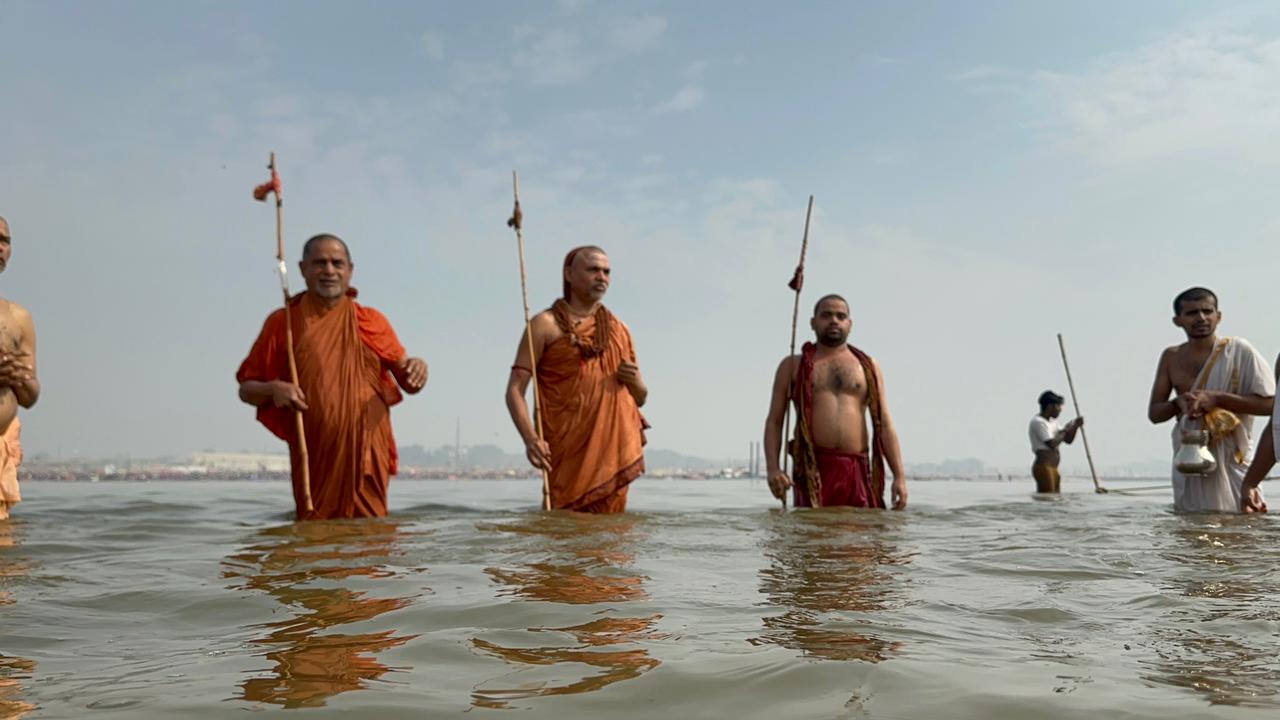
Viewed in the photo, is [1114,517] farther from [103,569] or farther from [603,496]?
[103,569]

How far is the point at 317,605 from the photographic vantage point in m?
2.96

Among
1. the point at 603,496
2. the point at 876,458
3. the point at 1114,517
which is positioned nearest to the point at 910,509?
the point at 876,458

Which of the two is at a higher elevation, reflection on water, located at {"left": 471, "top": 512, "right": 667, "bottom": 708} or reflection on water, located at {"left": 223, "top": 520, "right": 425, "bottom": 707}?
reflection on water, located at {"left": 223, "top": 520, "right": 425, "bottom": 707}

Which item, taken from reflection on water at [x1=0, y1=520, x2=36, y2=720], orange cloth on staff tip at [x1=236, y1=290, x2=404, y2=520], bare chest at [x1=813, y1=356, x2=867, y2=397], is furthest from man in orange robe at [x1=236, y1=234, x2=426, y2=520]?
reflection on water at [x1=0, y1=520, x2=36, y2=720]

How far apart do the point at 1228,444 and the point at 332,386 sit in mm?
6479

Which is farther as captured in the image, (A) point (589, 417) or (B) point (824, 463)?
(B) point (824, 463)

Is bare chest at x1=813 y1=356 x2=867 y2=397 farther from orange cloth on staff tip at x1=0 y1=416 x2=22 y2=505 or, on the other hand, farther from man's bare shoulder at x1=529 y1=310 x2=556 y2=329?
orange cloth on staff tip at x1=0 y1=416 x2=22 y2=505

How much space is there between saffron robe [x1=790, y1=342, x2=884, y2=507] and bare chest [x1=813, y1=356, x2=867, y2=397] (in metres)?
0.05

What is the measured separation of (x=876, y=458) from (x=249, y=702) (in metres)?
6.59

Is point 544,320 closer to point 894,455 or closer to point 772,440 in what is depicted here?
point 772,440

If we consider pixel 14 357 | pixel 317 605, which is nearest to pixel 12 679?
pixel 317 605

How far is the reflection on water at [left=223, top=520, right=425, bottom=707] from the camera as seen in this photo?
1.95m

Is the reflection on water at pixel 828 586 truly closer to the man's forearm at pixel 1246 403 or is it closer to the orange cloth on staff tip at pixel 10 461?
the man's forearm at pixel 1246 403

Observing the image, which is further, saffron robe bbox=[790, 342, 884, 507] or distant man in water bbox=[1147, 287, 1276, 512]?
saffron robe bbox=[790, 342, 884, 507]
